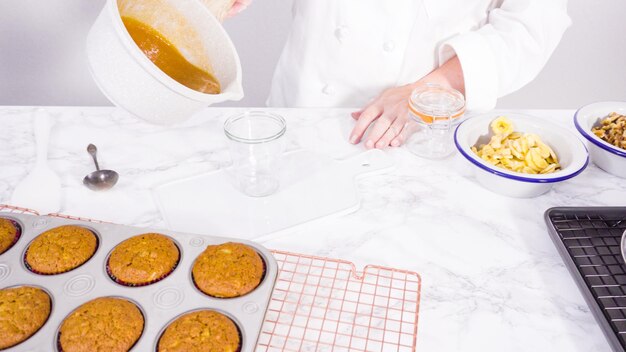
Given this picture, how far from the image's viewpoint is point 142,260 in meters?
0.85

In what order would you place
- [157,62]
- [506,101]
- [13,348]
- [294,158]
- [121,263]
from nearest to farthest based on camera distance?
[13,348] < [121,263] < [157,62] < [294,158] < [506,101]

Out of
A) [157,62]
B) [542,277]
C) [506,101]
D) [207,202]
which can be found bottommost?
[506,101]

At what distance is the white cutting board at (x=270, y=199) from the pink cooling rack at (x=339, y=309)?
5.5 inches

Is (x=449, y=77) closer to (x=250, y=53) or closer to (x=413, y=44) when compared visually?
(x=413, y=44)

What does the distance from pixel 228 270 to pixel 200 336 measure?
12 centimetres

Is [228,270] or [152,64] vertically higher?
[152,64]

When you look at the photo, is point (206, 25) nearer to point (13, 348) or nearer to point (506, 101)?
point (13, 348)

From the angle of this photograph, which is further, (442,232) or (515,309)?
(442,232)

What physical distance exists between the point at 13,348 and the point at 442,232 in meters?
0.77

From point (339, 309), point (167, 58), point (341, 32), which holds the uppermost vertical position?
point (167, 58)

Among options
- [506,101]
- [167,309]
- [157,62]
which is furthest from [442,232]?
[506,101]

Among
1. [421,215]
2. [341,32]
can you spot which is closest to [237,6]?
[341,32]

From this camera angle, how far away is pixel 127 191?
44.1 inches

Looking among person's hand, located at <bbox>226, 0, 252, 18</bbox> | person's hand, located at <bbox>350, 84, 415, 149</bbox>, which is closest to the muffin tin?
person's hand, located at <bbox>350, 84, 415, 149</bbox>
